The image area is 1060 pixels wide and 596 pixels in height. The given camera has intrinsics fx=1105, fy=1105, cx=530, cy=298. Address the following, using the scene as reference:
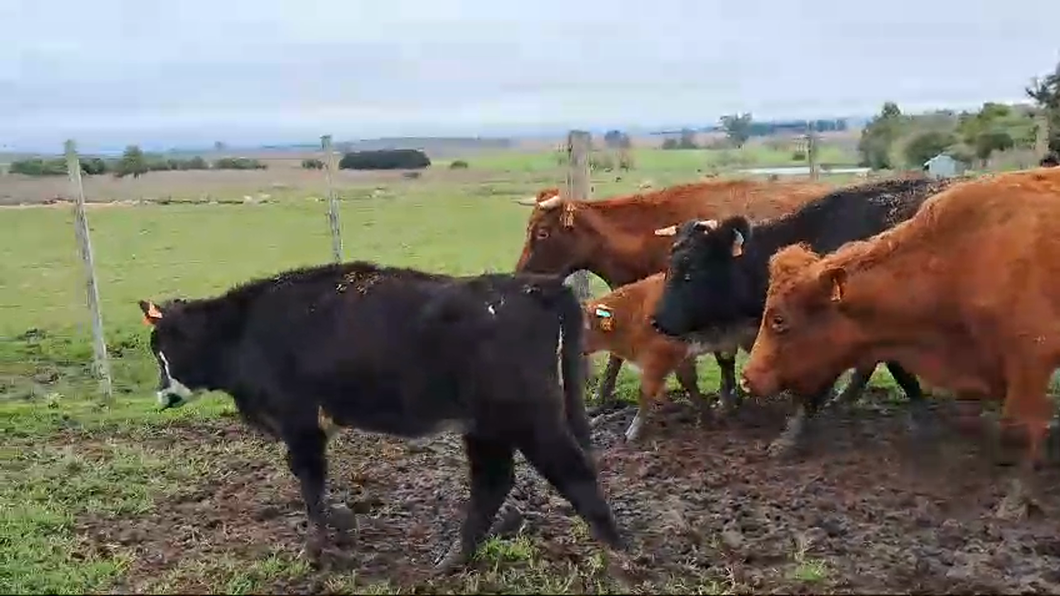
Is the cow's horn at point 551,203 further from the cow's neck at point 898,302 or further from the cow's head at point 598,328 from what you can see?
the cow's neck at point 898,302

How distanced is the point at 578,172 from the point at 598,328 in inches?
92.9

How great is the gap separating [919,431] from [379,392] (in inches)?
167

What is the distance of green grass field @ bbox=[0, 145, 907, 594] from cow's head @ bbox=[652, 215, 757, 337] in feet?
5.43

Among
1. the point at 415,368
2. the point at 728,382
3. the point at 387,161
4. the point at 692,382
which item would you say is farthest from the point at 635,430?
the point at 387,161

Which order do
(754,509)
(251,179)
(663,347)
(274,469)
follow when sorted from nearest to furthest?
(754,509)
(274,469)
(663,347)
(251,179)

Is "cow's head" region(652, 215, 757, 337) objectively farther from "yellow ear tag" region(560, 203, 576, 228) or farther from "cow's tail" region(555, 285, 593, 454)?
"cow's tail" region(555, 285, 593, 454)

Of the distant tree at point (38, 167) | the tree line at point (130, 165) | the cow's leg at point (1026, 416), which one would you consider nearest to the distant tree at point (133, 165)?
the tree line at point (130, 165)

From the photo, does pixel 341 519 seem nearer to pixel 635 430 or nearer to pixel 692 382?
pixel 635 430

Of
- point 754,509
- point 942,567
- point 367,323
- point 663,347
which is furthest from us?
point 663,347

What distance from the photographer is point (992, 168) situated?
19.8m

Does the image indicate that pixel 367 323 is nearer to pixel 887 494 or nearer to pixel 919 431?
pixel 887 494

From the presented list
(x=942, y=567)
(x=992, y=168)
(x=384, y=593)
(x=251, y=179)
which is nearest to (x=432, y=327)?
(x=384, y=593)

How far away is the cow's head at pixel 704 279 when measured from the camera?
811 centimetres

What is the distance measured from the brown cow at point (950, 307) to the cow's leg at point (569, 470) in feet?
5.06
